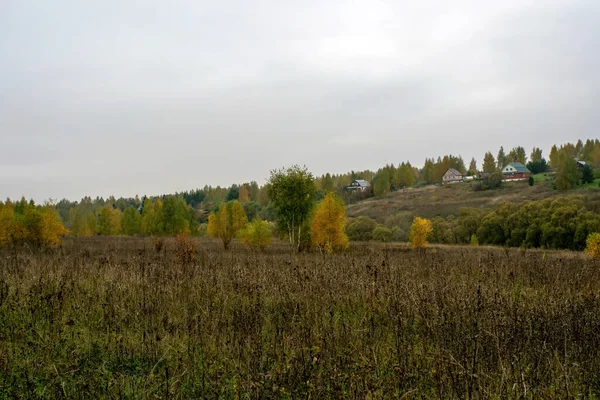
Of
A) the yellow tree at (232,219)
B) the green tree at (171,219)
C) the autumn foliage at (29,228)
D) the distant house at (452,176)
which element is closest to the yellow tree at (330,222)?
the autumn foliage at (29,228)

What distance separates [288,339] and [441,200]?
98.9 metres

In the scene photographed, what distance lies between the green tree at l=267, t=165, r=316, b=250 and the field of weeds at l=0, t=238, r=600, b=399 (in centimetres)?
2552

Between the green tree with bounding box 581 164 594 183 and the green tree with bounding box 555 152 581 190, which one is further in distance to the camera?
the green tree with bounding box 581 164 594 183

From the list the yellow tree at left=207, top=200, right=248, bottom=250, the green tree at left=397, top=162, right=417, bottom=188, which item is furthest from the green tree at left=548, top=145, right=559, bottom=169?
the yellow tree at left=207, top=200, right=248, bottom=250

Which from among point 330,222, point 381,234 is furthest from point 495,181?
point 330,222

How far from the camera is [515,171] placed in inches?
4599

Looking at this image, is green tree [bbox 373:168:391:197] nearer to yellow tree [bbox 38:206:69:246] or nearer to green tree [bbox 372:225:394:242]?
green tree [bbox 372:225:394:242]

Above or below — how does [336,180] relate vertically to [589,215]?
above

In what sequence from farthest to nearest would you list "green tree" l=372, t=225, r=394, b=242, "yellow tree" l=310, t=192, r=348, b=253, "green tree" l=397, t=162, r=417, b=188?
1. "green tree" l=397, t=162, r=417, b=188
2. "green tree" l=372, t=225, r=394, b=242
3. "yellow tree" l=310, t=192, r=348, b=253

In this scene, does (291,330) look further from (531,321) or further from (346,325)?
(531,321)

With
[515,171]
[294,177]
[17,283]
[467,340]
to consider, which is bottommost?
[467,340]

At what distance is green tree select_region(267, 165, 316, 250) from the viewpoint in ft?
111

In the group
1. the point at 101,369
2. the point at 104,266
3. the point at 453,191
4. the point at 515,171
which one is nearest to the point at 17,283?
the point at 104,266

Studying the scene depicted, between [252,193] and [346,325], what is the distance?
152103 mm
